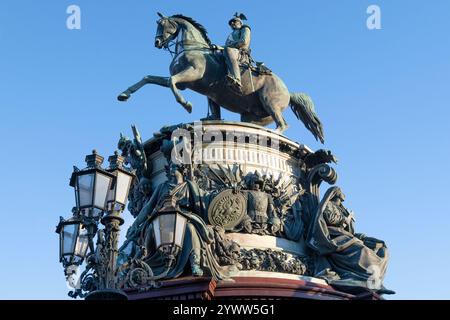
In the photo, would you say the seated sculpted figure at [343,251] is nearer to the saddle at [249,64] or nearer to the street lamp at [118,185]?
the saddle at [249,64]

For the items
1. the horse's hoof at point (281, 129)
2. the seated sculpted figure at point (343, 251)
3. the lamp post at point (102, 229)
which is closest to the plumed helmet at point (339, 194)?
the seated sculpted figure at point (343, 251)

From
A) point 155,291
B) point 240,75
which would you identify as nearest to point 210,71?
point 240,75

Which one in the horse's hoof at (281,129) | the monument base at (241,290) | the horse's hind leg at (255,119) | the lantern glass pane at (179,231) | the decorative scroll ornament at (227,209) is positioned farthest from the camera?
the horse's hind leg at (255,119)

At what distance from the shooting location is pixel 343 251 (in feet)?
83.3

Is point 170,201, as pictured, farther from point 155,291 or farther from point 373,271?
point 373,271

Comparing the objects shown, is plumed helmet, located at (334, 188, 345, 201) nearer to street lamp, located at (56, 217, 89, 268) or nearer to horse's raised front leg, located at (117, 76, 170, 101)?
horse's raised front leg, located at (117, 76, 170, 101)

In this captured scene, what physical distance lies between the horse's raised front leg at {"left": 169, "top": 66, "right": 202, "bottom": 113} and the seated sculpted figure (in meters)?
5.58

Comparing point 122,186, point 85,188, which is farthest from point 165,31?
point 85,188

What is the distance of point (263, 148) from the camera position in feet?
86.8

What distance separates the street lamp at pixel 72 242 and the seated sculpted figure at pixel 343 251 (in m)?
13.0

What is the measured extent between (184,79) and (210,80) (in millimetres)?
1140

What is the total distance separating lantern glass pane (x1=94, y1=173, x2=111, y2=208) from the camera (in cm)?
1230

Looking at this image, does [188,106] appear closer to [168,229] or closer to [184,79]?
[184,79]

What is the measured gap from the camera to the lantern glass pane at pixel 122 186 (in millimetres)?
12648
